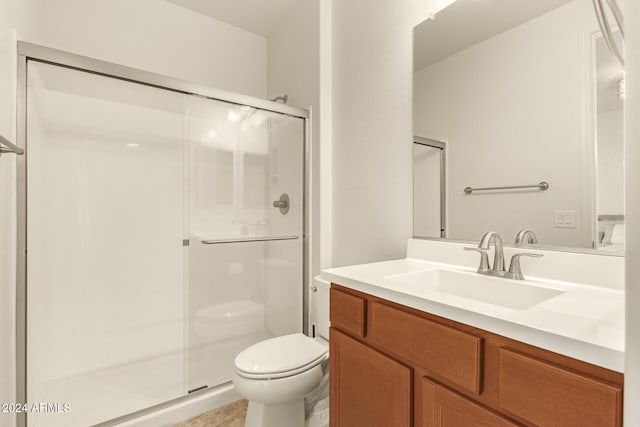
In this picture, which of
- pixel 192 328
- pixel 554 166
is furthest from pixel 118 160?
pixel 554 166

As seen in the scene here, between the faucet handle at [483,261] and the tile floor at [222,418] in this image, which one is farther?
the tile floor at [222,418]

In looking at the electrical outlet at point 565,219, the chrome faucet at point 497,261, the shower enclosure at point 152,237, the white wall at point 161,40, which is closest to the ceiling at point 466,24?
the electrical outlet at point 565,219

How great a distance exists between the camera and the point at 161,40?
7.10ft

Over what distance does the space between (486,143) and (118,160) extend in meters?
2.15

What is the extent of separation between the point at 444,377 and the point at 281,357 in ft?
2.80

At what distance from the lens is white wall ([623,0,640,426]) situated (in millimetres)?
454

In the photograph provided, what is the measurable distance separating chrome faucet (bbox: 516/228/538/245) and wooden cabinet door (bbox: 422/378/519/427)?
25.5 inches

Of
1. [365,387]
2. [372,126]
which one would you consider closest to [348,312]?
[365,387]

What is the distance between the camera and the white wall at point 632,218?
45 centimetres

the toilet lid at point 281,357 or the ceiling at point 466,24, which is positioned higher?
the ceiling at point 466,24

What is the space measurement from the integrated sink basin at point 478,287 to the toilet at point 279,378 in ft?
2.09

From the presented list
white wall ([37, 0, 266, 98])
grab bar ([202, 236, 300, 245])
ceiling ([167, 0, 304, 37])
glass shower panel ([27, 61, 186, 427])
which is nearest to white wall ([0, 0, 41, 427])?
glass shower panel ([27, 61, 186, 427])

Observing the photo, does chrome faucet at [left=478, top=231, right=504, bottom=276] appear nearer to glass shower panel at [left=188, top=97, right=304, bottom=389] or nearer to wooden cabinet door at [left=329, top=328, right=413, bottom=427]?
wooden cabinet door at [left=329, top=328, right=413, bottom=427]

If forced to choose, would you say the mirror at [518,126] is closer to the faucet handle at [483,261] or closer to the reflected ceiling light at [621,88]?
the reflected ceiling light at [621,88]
